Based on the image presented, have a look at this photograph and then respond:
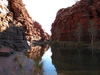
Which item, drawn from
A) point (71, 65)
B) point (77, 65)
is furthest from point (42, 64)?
point (77, 65)

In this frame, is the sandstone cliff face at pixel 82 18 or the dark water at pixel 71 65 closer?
the dark water at pixel 71 65

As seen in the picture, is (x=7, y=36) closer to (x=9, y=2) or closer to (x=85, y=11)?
(x=9, y=2)

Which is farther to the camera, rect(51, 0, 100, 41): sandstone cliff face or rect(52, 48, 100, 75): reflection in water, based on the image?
rect(51, 0, 100, 41): sandstone cliff face

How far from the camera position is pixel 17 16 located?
2823cm

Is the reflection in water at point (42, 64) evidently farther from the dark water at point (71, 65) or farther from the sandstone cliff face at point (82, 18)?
the sandstone cliff face at point (82, 18)

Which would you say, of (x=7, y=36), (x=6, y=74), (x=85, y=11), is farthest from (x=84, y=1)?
(x=6, y=74)

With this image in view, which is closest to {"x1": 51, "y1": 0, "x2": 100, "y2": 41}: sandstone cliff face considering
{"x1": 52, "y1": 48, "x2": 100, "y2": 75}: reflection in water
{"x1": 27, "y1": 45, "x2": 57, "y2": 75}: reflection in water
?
{"x1": 52, "y1": 48, "x2": 100, "y2": 75}: reflection in water

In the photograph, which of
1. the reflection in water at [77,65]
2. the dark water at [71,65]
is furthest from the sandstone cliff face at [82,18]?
the dark water at [71,65]

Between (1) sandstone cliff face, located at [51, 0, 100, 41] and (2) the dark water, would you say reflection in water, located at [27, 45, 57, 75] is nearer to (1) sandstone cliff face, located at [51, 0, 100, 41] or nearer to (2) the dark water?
(2) the dark water

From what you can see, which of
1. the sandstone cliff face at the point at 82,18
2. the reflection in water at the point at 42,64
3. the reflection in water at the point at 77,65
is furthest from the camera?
the sandstone cliff face at the point at 82,18

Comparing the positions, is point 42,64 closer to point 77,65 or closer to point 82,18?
point 77,65

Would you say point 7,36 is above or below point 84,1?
below

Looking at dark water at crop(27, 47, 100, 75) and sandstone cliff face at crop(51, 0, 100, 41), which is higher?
sandstone cliff face at crop(51, 0, 100, 41)

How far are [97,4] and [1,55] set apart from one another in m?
40.4
